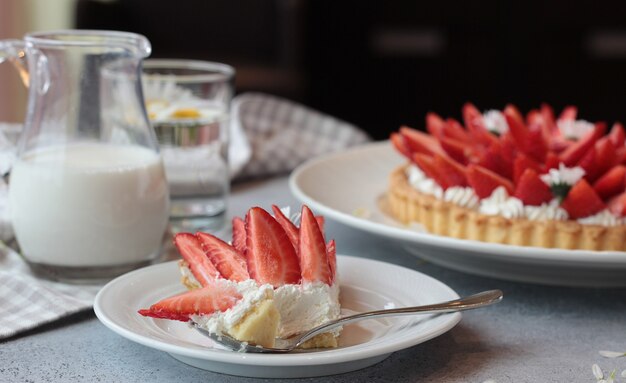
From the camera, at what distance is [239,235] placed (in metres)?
1.24

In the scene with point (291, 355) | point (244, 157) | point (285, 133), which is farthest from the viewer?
point (285, 133)

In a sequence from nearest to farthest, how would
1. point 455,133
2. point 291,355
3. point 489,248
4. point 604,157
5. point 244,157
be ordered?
1. point 291,355
2. point 489,248
3. point 604,157
4. point 455,133
5. point 244,157

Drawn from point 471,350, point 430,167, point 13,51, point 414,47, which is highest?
point 13,51

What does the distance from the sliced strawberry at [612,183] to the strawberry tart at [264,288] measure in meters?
0.64

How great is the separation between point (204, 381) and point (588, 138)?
988 millimetres

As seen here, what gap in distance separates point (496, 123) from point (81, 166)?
920 mm

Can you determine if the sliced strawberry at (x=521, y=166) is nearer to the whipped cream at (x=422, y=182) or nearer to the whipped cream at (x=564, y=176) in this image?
the whipped cream at (x=564, y=176)

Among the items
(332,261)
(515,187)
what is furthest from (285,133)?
(332,261)

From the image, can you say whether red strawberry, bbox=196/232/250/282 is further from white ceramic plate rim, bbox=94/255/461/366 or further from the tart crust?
the tart crust

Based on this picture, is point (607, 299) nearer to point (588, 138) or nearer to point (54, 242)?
point (588, 138)

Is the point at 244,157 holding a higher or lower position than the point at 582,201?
lower

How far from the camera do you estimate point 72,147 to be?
4.56 feet

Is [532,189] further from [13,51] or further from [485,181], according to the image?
[13,51]

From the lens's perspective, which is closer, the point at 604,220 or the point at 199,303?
the point at 199,303
